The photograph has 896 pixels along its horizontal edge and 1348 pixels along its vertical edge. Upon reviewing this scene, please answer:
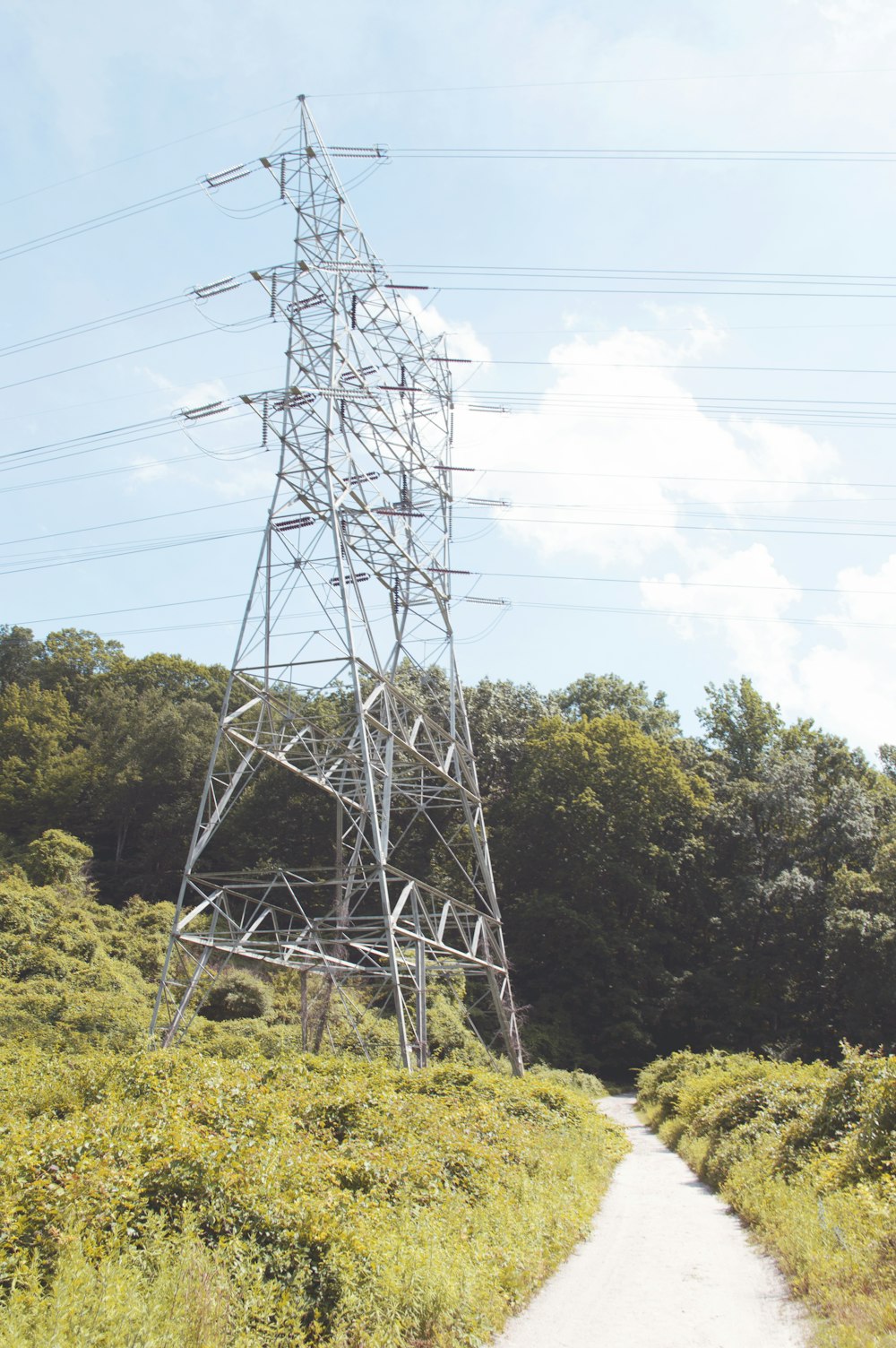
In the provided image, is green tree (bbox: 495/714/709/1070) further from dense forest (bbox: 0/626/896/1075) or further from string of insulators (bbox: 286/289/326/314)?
string of insulators (bbox: 286/289/326/314)

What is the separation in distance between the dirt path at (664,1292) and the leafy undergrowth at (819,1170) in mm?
321

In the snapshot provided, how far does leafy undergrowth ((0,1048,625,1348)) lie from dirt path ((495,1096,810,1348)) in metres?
0.30

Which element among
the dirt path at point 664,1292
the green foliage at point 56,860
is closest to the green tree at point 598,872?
the green foliage at point 56,860

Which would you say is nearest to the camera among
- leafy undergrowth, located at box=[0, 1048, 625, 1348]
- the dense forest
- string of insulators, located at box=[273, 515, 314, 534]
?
leafy undergrowth, located at box=[0, 1048, 625, 1348]

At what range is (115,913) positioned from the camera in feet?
114

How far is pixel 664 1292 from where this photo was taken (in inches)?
301

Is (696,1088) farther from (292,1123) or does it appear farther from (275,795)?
(275,795)

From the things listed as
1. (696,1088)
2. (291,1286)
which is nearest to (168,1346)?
(291,1286)

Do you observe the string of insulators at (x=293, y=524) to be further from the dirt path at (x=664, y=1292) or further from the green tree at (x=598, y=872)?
the green tree at (x=598, y=872)

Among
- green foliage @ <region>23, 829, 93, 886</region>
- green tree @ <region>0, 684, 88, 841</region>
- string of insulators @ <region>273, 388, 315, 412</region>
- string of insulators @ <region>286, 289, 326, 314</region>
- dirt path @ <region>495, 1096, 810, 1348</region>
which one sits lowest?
dirt path @ <region>495, 1096, 810, 1348</region>

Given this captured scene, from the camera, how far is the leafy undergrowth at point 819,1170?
6.46 m

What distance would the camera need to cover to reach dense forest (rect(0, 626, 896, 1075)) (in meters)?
36.4

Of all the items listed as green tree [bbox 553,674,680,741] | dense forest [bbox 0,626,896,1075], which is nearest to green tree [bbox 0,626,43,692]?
dense forest [bbox 0,626,896,1075]

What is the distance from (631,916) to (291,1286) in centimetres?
3651
